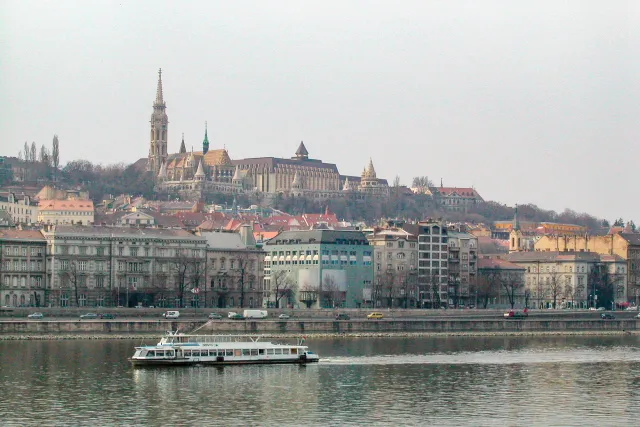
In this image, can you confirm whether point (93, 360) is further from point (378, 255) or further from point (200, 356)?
point (378, 255)

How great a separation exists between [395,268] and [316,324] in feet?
111

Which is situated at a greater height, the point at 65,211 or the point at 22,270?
the point at 65,211

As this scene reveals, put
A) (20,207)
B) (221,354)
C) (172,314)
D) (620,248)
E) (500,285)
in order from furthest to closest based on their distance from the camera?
(20,207)
(620,248)
(500,285)
(172,314)
(221,354)

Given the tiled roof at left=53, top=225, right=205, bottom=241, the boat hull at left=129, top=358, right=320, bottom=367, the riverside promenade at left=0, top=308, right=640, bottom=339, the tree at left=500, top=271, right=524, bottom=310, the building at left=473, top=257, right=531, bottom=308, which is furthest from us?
the tree at left=500, top=271, right=524, bottom=310

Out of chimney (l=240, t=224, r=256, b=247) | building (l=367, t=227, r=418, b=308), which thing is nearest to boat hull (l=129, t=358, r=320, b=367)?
chimney (l=240, t=224, r=256, b=247)

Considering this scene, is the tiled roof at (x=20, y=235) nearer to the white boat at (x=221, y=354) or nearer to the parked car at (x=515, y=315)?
the parked car at (x=515, y=315)

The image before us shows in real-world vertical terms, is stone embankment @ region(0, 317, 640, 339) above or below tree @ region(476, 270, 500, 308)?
below

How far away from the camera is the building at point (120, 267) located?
9856 cm

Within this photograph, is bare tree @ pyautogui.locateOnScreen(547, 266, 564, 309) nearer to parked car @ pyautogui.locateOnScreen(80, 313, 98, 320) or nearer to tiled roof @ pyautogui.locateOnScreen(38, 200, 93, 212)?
parked car @ pyautogui.locateOnScreen(80, 313, 98, 320)

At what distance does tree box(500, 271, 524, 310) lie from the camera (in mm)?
123562

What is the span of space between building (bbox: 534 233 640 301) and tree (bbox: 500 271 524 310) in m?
10.1

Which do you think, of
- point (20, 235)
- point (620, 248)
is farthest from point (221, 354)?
point (620, 248)

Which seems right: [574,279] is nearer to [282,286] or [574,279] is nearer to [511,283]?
[511,283]

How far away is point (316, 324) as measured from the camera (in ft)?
275
